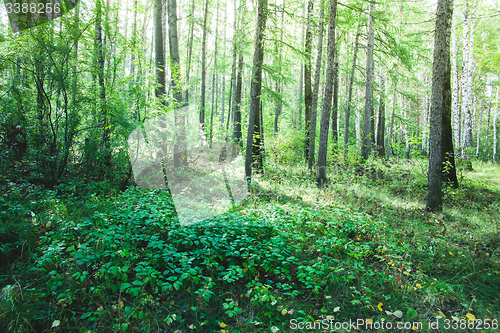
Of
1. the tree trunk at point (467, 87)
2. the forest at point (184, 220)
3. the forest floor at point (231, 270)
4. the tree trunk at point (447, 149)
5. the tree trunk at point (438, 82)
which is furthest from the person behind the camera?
the tree trunk at point (467, 87)

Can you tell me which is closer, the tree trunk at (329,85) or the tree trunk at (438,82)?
the tree trunk at (438,82)

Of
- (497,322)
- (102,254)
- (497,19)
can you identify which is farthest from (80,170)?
(497,19)

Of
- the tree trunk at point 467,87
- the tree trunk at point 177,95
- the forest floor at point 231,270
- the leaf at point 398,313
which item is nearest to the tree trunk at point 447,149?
the forest floor at point 231,270

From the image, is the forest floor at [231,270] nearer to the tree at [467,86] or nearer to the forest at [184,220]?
the forest at [184,220]

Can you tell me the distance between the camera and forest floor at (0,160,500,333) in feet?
8.73

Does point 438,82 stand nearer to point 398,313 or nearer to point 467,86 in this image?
point 398,313

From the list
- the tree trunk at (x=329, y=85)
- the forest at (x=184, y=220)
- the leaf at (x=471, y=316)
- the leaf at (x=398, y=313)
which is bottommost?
the leaf at (x=471, y=316)

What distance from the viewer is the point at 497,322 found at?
8.86 feet

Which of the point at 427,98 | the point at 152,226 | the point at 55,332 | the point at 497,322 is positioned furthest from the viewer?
the point at 427,98

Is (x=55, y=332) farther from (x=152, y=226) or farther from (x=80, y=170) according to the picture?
(x=80, y=170)

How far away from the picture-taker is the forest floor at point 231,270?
8.73 feet

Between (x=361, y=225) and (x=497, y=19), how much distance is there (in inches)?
840

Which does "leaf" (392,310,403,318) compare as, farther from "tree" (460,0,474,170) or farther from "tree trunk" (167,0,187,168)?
"tree" (460,0,474,170)

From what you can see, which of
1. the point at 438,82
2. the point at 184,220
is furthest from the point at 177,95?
the point at 438,82
